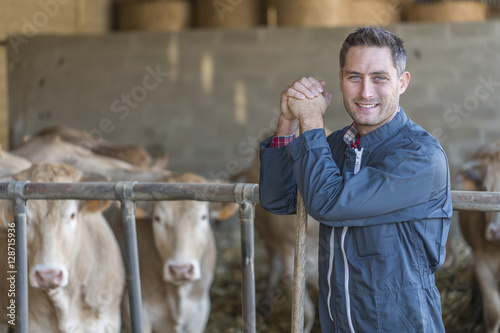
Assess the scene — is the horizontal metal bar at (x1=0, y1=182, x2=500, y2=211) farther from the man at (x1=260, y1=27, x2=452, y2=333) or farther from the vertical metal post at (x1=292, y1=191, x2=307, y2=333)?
the man at (x1=260, y1=27, x2=452, y2=333)

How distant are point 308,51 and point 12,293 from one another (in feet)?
17.8

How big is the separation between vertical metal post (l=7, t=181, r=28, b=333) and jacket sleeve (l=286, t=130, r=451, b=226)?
118 cm

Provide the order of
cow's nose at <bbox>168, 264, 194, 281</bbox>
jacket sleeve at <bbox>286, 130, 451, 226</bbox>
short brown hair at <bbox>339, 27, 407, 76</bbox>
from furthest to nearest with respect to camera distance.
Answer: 1. cow's nose at <bbox>168, 264, 194, 281</bbox>
2. short brown hair at <bbox>339, 27, 407, 76</bbox>
3. jacket sleeve at <bbox>286, 130, 451, 226</bbox>

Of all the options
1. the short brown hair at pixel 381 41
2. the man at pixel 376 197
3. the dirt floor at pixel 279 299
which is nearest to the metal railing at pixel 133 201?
the man at pixel 376 197

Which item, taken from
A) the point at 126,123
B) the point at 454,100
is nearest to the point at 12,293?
the point at 126,123

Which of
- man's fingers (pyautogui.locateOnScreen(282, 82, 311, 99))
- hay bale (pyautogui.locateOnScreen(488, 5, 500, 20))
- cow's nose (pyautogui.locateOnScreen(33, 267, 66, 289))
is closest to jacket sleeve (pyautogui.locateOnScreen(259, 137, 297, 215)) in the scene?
man's fingers (pyautogui.locateOnScreen(282, 82, 311, 99))

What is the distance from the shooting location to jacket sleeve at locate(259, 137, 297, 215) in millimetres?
1952

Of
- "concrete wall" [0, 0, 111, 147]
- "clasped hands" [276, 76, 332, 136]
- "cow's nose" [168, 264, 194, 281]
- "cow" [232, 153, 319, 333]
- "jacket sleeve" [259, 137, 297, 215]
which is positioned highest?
"concrete wall" [0, 0, 111, 147]

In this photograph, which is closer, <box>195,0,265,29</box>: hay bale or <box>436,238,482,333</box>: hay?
<box>436,238,482,333</box>: hay

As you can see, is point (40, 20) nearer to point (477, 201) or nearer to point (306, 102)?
point (306, 102)

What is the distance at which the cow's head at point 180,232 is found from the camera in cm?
354

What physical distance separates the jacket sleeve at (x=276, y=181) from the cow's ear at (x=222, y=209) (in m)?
1.72

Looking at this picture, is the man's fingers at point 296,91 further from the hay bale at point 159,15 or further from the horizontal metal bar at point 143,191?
the hay bale at point 159,15

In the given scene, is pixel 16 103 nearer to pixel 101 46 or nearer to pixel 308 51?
pixel 101 46
